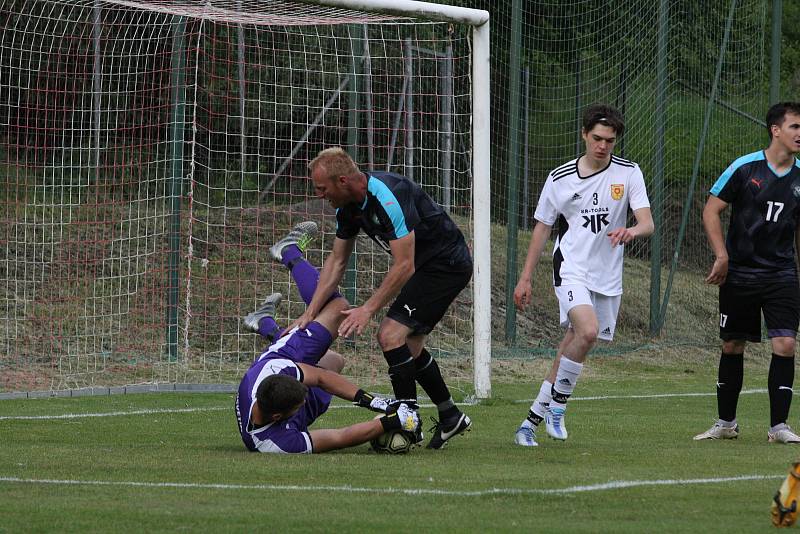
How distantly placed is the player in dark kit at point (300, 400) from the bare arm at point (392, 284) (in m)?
0.31

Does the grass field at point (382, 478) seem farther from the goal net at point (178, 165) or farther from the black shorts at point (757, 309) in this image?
the goal net at point (178, 165)

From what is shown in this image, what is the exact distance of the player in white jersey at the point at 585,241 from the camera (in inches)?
340

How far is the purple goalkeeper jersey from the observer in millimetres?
7891

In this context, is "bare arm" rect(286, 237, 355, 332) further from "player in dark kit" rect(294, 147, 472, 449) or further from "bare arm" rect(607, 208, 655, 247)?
"bare arm" rect(607, 208, 655, 247)

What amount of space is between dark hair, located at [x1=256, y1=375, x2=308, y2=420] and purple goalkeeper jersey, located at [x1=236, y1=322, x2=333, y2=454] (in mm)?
212

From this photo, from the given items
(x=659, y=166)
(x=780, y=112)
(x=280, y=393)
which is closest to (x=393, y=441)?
(x=280, y=393)

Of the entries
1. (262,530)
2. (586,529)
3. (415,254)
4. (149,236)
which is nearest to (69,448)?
(415,254)

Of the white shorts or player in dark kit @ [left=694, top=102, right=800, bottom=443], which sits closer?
the white shorts

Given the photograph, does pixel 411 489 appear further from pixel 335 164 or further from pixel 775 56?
pixel 775 56

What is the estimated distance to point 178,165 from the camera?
15.8 meters

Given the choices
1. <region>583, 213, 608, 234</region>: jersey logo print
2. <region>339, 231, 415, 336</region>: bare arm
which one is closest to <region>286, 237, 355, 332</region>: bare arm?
<region>339, 231, 415, 336</region>: bare arm

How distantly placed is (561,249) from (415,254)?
1.01 meters

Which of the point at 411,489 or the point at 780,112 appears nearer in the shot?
the point at 411,489

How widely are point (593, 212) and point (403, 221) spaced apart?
142 cm
